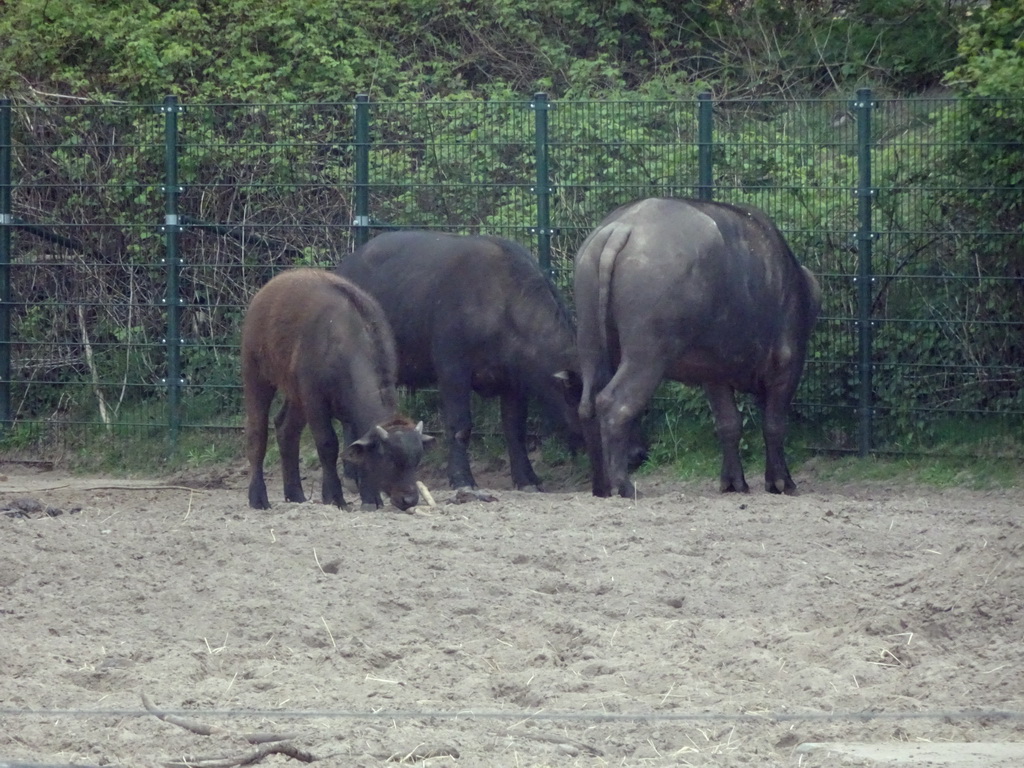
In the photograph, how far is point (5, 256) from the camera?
1251 centimetres

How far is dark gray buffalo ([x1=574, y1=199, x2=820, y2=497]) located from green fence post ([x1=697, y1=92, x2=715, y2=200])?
92 centimetres

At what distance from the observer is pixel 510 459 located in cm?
1108

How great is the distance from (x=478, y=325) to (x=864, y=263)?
2.78m

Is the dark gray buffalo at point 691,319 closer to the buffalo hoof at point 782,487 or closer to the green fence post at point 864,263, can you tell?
the buffalo hoof at point 782,487

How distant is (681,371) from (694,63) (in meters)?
7.12

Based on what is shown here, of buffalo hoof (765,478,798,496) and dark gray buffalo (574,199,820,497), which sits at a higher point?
dark gray buffalo (574,199,820,497)

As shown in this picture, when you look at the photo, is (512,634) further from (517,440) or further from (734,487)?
(517,440)

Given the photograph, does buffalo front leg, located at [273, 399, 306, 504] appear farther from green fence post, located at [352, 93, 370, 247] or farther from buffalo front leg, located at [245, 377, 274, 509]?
green fence post, located at [352, 93, 370, 247]

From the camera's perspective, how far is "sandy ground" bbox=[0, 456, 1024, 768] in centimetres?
522

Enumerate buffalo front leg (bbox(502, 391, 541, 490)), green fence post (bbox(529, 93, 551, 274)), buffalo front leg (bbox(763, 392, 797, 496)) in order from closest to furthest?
buffalo front leg (bbox(763, 392, 797, 496))
buffalo front leg (bbox(502, 391, 541, 490))
green fence post (bbox(529, 93, 551, 274))

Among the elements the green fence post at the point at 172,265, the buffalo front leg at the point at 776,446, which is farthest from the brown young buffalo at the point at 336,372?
the buffalo front leg at the point at 776,446

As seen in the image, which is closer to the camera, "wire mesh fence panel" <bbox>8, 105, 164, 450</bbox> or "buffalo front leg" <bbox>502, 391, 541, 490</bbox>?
"buffalo front leg" <bbox>502, 391, 541, 490</bbox>

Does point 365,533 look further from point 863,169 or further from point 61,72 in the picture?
point 61,72

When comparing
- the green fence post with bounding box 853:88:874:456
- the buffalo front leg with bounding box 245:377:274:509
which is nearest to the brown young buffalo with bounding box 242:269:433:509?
the buffalo front leg with bounding box 245:377:274:509
